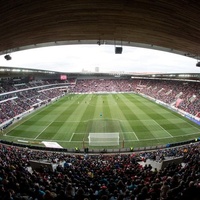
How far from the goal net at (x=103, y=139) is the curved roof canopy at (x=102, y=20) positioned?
1833 centimetres

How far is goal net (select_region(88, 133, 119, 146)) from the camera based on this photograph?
2836cm

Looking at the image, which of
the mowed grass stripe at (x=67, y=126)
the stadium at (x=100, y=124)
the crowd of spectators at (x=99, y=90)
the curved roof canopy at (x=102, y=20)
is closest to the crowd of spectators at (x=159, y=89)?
the crowd of spectators at (x=99, y=90)

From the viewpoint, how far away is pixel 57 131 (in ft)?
111

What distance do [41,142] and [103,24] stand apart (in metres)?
22.7

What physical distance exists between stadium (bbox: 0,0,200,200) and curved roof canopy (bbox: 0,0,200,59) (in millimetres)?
37

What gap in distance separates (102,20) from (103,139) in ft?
71.5

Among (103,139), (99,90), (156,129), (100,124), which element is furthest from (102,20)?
(99,90)

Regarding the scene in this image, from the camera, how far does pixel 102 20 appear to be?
361 inches

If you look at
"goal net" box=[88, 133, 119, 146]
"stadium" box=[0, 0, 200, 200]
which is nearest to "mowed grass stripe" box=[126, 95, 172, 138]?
"stadium" box=[0, 0, 200, 200]

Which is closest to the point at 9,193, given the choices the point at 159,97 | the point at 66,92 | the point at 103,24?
the point at 103,24

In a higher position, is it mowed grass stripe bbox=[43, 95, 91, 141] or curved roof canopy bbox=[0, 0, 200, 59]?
curved roof canopy bbox=[0, 0, 200, 59]

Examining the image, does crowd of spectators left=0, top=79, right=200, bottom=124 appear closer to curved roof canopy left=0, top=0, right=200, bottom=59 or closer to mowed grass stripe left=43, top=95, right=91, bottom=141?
mowed grass stripe left=43, top=95, right=91, bottom=141

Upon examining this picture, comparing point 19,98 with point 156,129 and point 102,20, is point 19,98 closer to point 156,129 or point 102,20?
point 156,129

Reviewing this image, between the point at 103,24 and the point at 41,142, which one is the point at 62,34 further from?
the point at 41,142
